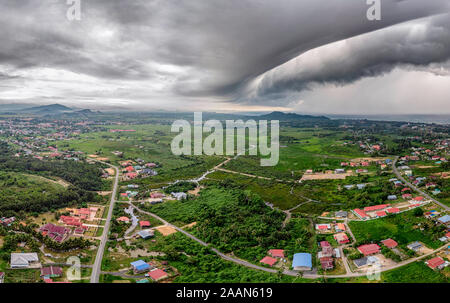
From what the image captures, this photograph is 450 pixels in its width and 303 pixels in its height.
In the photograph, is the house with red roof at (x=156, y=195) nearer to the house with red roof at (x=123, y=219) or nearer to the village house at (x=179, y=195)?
the village house at (x=179, y=195)

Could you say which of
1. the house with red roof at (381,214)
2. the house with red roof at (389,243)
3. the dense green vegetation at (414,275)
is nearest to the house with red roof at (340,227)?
the house with red roof at (389,243)

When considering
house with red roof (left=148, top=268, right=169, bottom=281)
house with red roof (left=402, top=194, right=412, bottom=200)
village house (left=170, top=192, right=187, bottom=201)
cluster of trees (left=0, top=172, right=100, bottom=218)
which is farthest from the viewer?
village house (left=170, top=192, right=187, bottom=201)

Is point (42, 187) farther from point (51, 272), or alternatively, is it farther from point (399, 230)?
point (399, 230)

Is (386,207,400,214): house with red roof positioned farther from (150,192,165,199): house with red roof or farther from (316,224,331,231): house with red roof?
(150,192,165,199): house with red roof

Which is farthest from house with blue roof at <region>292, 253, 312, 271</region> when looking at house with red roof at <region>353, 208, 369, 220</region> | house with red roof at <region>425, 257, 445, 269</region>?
house with red roof at <region>353, 208, 369, 220</region>

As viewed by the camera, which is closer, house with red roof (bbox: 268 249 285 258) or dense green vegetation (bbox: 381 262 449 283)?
dense green vegetation (bbox: 381 262 449 283)

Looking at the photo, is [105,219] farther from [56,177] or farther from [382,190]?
[382,190]
